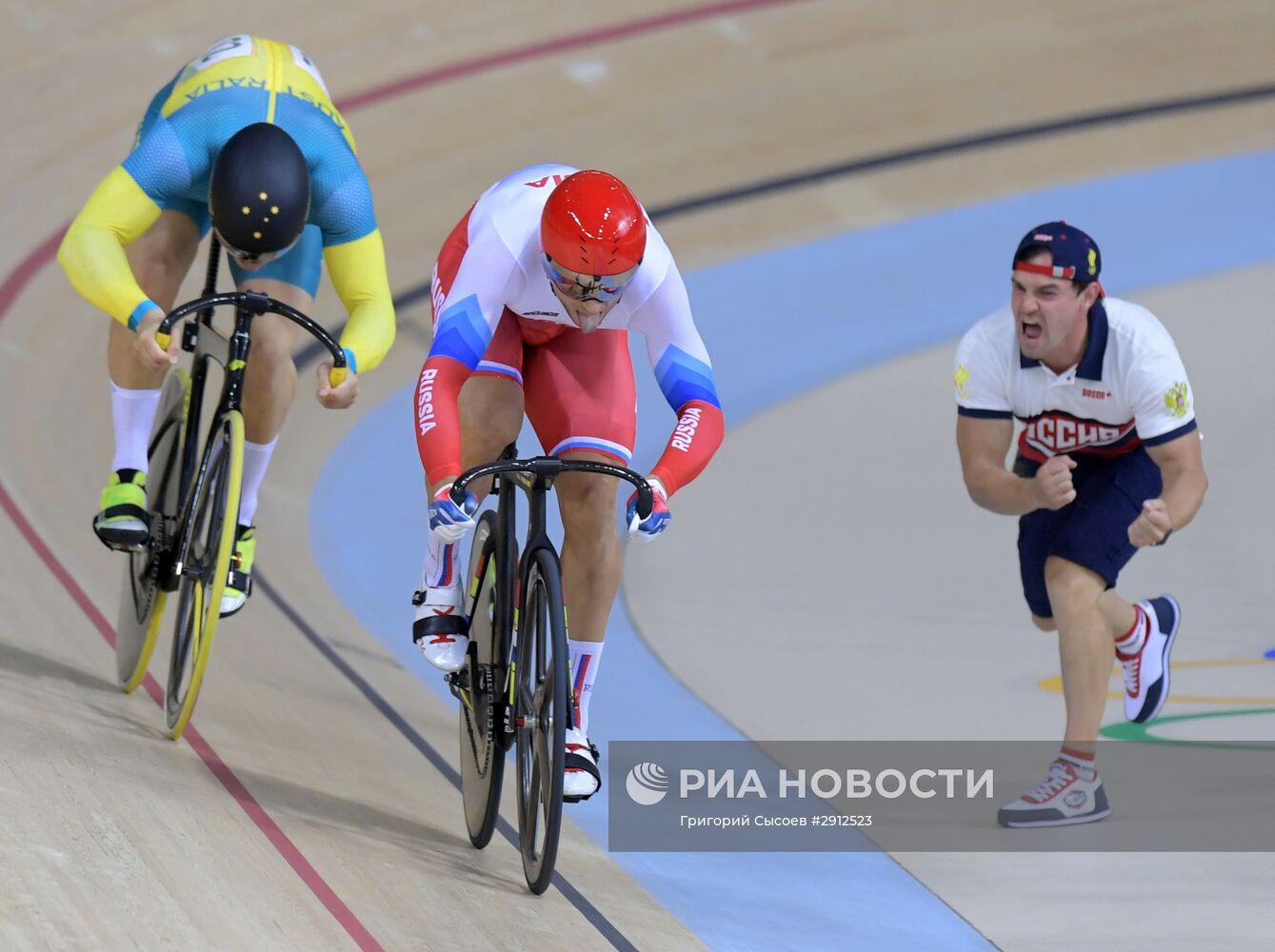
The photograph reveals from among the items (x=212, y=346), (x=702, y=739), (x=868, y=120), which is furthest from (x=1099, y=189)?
(x=212, y=346)

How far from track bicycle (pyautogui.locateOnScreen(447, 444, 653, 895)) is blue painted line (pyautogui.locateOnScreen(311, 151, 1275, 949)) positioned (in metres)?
0.33

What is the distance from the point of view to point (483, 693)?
309 centimetres

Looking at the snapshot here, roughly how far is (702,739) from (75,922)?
1.72 metres

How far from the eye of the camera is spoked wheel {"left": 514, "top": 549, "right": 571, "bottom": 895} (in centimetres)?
271

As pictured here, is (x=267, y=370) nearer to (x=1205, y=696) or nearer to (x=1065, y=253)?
(x=1065, y=253)

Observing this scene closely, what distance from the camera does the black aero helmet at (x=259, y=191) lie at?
3180mm

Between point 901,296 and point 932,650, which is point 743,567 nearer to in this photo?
point 932,650

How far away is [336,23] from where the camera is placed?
27.4 feet

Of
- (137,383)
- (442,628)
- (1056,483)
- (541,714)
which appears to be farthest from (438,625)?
(1056,483)

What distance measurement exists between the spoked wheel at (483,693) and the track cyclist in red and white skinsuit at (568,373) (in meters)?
0.05

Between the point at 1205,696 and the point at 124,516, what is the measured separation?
251 centimetres

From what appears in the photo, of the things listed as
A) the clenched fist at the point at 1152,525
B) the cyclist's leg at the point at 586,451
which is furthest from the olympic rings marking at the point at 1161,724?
the cyclist's leg at the point at 586,451

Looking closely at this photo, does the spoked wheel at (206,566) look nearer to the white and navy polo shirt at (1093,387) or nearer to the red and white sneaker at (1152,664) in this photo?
the white and navy polo shirt at (1093,387)

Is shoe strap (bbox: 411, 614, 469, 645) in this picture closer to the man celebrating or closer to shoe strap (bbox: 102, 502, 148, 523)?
shoe strap (bbox: 102, 502, 148, 523)
